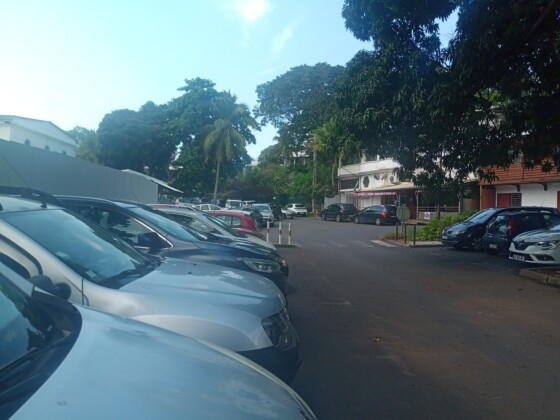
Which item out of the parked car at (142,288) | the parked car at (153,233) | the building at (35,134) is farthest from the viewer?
the building at (35,134)

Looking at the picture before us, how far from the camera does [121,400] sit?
1.84 m

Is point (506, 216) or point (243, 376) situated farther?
point (506, 216)

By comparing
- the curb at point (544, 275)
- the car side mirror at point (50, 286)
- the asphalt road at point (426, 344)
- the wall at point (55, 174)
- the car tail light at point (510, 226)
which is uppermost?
the wall at point (55, 174)

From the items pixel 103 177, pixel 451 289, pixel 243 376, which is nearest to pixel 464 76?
pixel 451 289

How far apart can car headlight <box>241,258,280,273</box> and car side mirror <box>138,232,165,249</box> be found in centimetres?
118

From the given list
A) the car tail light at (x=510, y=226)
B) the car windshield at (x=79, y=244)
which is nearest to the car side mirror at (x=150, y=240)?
the car windshield at (x=79, y=244)

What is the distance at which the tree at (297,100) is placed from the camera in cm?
4666

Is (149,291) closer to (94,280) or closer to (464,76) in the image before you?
(94,280)

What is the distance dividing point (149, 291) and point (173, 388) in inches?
68.6

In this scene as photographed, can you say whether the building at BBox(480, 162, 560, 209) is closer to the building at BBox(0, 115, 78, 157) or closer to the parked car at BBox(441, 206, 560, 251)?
the parked car at BBox(441, 206, 560, 251)

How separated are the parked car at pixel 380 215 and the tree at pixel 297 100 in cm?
A: 1061

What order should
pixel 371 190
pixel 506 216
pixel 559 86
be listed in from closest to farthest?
pixel 559 86
pixel 506 216
pixel 371 190

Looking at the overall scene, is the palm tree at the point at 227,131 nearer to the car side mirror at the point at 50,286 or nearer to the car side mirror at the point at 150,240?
the car side mirror at the point at 150,240

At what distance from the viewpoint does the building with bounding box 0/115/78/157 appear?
2896 centimetres
